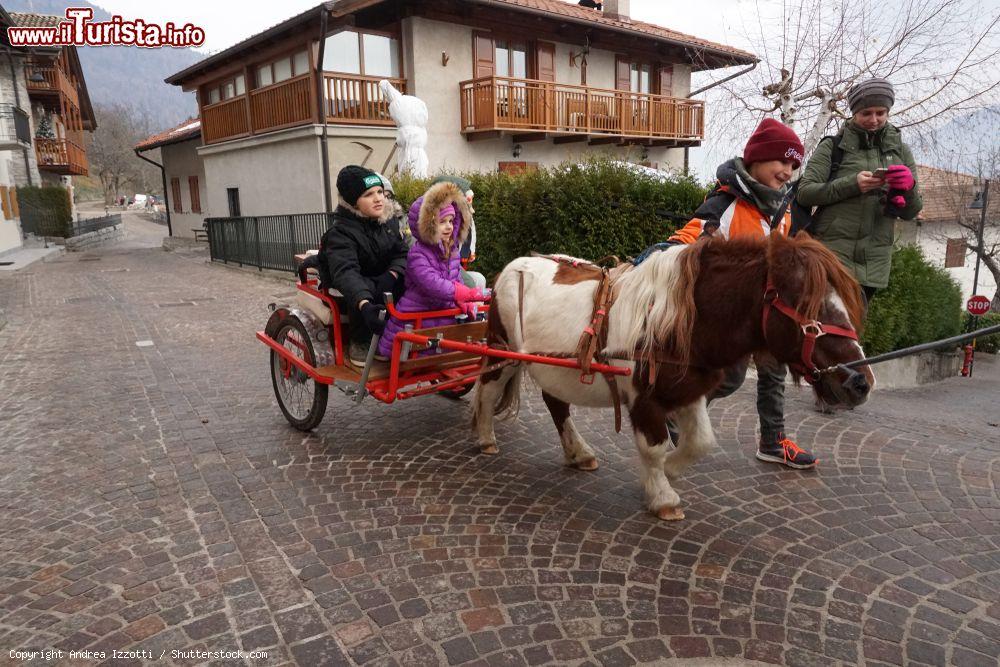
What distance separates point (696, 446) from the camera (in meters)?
3.33

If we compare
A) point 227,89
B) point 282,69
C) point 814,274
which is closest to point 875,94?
point 814,274

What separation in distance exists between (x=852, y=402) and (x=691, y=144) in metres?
22.4

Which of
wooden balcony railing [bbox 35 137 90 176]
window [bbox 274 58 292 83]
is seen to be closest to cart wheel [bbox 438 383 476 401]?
window [bbox 274 58 292 83]

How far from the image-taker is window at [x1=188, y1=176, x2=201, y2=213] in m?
28.3

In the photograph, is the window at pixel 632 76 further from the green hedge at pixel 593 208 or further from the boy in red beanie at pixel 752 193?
the boy in red beanie at pixel 752 193

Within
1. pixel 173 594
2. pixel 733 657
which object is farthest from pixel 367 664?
pixel 733 657

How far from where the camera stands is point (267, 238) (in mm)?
17047

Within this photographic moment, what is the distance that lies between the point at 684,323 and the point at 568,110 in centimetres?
1753

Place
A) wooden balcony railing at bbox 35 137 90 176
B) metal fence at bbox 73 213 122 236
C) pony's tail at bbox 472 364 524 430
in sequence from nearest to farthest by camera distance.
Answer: pony's tail at bbox 472 364 524 430
metal fence at bbox 73 213 122 236
wooden balcony railing at bbox 35 137 90 176

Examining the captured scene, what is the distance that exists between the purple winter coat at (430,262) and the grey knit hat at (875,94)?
8.14 ft

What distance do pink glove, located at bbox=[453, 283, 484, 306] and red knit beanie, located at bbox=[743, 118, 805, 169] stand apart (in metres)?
1.88

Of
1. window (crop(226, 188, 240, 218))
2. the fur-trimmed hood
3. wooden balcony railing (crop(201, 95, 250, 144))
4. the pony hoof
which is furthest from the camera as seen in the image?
window (crop(226, 188, 240, 218))

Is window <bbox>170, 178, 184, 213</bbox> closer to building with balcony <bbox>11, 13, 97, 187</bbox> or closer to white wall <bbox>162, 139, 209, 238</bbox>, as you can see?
white wall <bbox>162, 139, 209, 238</bbox>

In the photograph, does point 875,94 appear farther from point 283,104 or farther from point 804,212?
point 283,104
